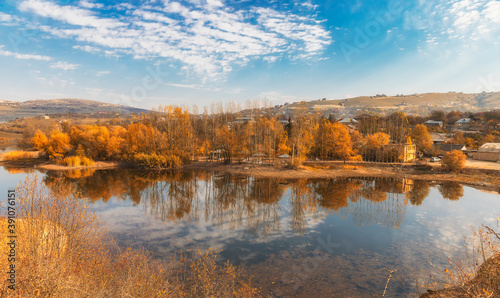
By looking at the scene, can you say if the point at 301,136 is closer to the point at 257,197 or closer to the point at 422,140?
the point at 257,197

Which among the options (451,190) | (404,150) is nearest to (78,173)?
(451,190)

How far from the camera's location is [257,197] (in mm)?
27078

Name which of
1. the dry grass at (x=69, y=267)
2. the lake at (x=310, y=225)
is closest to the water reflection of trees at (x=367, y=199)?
the lake at (x=310, y=225)

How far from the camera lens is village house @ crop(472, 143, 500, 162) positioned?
149 feet

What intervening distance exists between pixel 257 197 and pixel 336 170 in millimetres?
21394

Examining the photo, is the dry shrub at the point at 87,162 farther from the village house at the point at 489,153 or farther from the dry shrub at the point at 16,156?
the village house at the point at 489,153

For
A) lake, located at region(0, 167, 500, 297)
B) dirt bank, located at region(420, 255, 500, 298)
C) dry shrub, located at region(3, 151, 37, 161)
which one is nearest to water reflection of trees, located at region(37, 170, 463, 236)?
lake, located at region(0, 167, 500, 297)

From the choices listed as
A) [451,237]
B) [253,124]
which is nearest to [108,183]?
[253,124]

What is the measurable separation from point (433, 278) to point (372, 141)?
4244cm

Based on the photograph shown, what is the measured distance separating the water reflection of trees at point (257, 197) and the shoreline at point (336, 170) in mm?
2906

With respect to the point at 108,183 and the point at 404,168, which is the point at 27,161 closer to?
the point at 108,183

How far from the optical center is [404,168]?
42.9 metres

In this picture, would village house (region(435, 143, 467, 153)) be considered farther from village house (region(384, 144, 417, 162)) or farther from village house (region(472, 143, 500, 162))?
village house (region(384, 144, 417, 162))

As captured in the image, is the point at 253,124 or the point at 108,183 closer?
the point at 108,183
